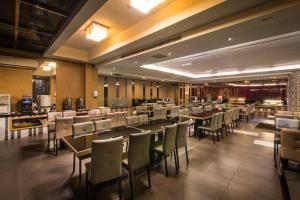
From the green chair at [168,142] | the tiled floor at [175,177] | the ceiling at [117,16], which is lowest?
the tiled floor at [175,177]

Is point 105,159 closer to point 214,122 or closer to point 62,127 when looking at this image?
point 62,127

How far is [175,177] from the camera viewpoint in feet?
8.81

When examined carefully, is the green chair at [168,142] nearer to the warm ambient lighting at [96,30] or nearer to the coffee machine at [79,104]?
the warm ambient lighting at [96,30]

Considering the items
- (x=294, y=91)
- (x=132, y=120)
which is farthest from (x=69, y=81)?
(x=294, y=91)

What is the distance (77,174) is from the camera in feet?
9.14

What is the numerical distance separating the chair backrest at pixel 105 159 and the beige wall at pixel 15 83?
5.80 m

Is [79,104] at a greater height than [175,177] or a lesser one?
greater

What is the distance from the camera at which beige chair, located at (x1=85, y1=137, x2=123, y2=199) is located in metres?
1.76

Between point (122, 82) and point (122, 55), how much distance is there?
6.51 metres

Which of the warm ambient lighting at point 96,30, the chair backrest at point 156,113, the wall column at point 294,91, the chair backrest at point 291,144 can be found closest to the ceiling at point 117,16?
the warm ambient lighting at point 96,30

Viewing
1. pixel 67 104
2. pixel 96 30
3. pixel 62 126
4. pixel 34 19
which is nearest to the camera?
pixel 34 19

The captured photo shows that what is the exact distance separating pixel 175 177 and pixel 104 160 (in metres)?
Result: 1.50

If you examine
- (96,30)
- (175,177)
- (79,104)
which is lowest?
(175,177)

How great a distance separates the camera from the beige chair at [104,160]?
5.78 feet
